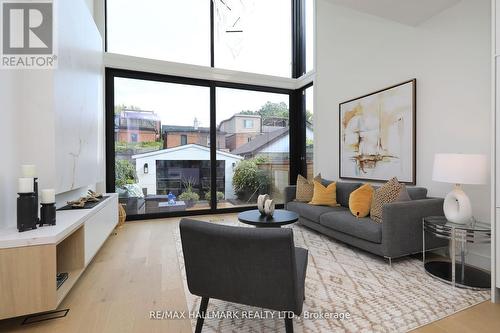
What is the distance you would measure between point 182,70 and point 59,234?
3.77m

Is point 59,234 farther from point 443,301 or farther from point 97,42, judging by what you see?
point 97,42

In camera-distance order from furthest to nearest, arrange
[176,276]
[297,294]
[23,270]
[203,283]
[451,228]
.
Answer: [176,276], [451,228], [23,270], [203,283], [297,294]

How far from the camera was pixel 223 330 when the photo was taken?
1622 mm

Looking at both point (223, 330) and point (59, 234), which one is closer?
point (223, 330)

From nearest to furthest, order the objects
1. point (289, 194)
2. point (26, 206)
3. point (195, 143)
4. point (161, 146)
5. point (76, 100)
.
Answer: point (26, 206) < point (76, 100) < point (289, 194) < point (161, 146) < point (195, 143)

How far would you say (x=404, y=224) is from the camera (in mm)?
2547

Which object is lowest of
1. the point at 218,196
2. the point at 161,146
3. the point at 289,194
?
the point at 218,196

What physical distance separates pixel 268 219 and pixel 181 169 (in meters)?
2.67

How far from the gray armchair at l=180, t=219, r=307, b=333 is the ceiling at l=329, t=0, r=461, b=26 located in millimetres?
2888

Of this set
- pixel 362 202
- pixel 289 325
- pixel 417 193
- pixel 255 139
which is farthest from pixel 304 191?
pixel 289 325

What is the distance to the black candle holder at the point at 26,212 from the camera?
1.77 m

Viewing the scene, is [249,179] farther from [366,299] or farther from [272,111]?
[366,299]

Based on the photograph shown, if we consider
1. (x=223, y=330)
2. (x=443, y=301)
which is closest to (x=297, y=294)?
(x=223, y=330)

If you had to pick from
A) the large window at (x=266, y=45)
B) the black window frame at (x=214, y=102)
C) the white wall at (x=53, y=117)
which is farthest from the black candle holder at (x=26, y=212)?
the large window at (x=266, y=45)
